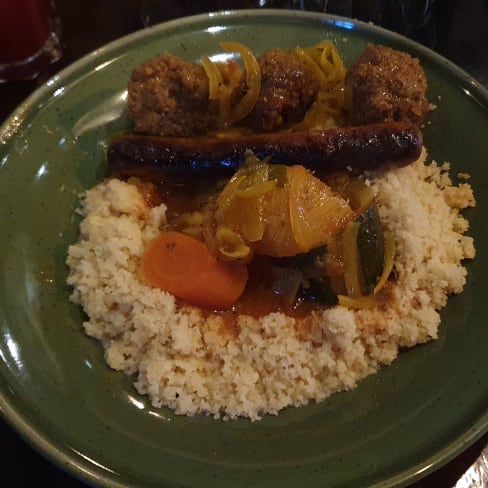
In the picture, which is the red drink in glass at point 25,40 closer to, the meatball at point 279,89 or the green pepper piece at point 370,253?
the meatball at point 279,89

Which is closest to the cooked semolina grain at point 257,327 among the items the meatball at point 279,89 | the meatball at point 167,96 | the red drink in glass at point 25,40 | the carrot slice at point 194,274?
the carrot slice at point 194,274

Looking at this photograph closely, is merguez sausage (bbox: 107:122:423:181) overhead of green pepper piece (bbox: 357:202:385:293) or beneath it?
overhead

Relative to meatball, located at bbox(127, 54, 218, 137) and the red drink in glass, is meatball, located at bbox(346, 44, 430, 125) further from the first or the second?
the red drink in glass

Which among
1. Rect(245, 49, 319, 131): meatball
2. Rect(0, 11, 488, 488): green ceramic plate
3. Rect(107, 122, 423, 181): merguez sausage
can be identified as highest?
Rect(245, 49, 319, 131): meatball

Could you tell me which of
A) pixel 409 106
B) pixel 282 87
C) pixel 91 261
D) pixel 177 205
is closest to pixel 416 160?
pixel 409 106

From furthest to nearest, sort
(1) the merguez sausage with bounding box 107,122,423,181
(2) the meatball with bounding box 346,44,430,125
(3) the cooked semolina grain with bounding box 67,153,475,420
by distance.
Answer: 1. (2) the meatball with bounding box 346,44,430,125
2. (1) the merguez sausage with bounding box 107,122,423,181
3. (3) the cooked semolina grain with bounding box 67,153,475,420

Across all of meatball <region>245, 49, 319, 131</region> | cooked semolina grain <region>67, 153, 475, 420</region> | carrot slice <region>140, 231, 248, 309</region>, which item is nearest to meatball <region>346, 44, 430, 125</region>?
meatball <region>245, 49, 319, 131</region>
